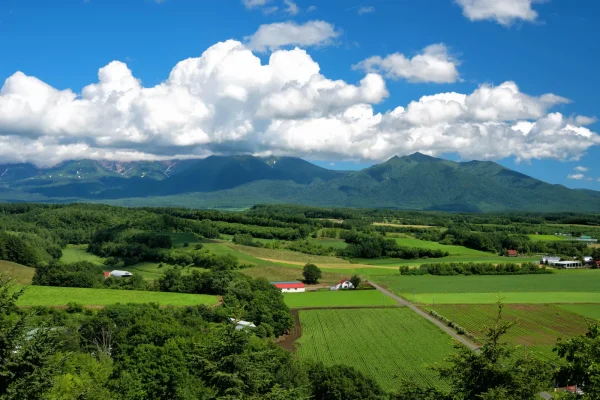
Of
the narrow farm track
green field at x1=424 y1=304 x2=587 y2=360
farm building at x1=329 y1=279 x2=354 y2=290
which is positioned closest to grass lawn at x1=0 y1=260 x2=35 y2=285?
A: farm building at x1=329 y1=279 x2=354 y2=290

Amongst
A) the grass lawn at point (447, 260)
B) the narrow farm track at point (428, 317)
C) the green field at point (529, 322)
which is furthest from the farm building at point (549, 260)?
the green field at point (529, 322)

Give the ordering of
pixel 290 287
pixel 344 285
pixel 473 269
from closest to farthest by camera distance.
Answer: pixel 290 287 < pixel 344 285 < pixel 473 269

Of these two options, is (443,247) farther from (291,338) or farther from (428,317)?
(291,338)

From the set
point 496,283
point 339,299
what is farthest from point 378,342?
point 496,283

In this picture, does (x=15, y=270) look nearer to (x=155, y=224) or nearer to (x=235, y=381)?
(x=155, y=224)

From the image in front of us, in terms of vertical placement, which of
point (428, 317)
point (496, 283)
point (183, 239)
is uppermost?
point (183, 239)

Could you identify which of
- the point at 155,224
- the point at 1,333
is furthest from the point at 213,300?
the point at 155,224
